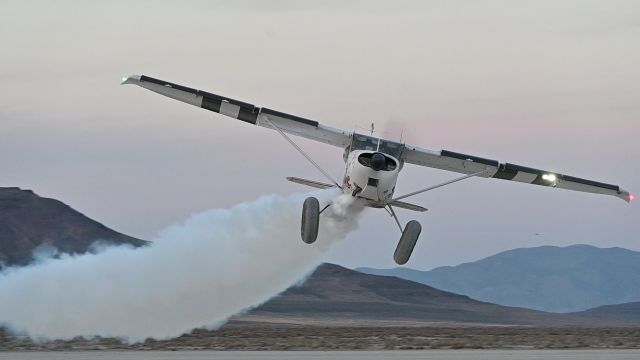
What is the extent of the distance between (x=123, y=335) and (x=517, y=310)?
107301 millimetres

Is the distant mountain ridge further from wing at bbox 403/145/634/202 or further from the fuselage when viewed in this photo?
the fuselage

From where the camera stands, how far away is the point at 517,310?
13462cm

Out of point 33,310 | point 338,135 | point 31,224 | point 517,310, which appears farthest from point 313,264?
point 31,224

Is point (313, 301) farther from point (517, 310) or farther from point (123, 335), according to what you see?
point (123, 335)

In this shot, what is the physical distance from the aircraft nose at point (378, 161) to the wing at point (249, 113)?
14.5 feet

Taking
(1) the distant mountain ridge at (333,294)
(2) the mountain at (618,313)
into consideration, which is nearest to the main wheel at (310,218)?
(1) the distant mountain ridge at (333,294)

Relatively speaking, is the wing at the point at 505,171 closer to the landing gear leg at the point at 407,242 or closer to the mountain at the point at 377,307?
the landing gear leg at the point at 407,242

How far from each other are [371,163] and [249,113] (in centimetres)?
669

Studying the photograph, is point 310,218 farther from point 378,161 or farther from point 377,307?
point 377,307

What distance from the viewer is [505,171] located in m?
36.7

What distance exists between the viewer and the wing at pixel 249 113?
33188 millimetres

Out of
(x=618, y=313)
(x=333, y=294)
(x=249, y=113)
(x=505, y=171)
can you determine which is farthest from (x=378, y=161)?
(x=618, y=313)

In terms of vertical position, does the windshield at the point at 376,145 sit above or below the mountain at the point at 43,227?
below

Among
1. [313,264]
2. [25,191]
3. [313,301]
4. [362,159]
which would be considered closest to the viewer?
[362,159]
